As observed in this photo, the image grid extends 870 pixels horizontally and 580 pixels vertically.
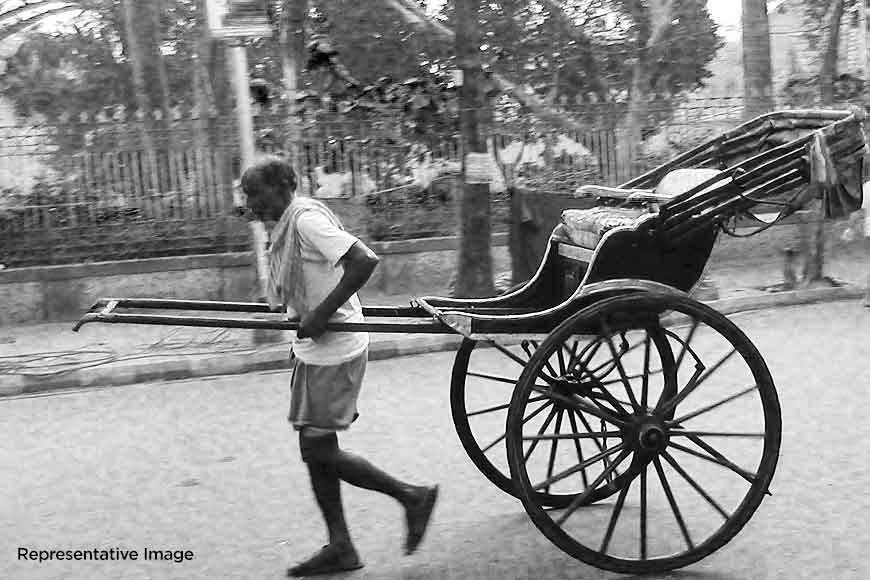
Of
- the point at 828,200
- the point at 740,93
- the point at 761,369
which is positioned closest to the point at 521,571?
the point at 761,369

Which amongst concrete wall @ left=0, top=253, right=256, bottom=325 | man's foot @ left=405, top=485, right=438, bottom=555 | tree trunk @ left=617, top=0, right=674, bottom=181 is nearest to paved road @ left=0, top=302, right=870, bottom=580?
man's foot @ left=405, top=485, right=438, bottom=555

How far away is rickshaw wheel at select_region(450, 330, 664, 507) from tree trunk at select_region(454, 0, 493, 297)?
1118mm

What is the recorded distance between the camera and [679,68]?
16.2 m

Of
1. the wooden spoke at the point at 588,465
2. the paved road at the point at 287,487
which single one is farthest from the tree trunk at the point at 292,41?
the wooden spoke at the point at 588,465

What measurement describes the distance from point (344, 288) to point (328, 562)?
Result: 1.07 m

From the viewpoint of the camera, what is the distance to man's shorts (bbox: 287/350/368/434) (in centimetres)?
367

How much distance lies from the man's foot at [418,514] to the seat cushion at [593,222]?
3.90 ft

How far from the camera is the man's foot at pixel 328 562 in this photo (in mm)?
3807

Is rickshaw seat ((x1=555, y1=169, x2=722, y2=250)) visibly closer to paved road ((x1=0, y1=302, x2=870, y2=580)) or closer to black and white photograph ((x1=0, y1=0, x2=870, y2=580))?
black and white photograph ((x1=0, y1=0, x2=870, y2=580))

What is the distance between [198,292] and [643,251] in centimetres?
775

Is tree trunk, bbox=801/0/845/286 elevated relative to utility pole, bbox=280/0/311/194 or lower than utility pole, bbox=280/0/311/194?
lower

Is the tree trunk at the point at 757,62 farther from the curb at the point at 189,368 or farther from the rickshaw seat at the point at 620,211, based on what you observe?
the rickshaw seat at the point at 620,211

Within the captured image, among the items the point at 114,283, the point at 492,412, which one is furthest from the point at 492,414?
the point at 114,283

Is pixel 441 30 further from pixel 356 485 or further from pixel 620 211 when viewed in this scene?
pixel 356 485
